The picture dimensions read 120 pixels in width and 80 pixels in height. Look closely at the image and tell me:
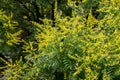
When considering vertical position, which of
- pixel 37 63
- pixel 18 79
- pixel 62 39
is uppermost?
pixel 62 39

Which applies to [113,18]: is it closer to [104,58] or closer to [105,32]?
[105,32]

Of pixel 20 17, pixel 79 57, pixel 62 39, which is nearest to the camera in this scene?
pixel 79 57

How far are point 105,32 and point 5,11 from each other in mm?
2305

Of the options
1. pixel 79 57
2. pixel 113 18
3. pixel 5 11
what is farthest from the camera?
pixel 5 11

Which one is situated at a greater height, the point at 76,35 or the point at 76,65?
the point at 76,35

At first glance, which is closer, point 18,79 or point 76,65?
point 76,65

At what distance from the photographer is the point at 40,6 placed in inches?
239

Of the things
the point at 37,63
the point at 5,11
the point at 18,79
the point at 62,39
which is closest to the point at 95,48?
the point at 62,39

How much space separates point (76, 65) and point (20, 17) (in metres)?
2.72

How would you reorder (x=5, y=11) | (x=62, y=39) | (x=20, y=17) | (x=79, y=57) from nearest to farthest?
(x=79, y=57), (x=62, y=39), (x=5, y=11), (x=20, y=17)

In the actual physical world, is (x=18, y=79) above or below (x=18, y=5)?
below

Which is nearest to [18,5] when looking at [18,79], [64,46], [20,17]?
[20,17]

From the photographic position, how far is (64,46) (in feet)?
11.6

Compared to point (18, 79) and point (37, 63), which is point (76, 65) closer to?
point (37, 63)
